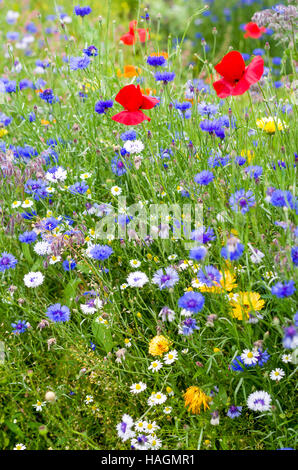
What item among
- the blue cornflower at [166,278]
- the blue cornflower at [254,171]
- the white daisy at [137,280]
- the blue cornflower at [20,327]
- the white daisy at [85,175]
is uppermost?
the blue cornflower at [254,171]

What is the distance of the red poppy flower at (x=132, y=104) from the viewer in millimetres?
1935

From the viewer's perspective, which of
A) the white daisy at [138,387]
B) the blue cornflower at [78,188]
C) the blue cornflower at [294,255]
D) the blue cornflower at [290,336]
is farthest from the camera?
the blue cornflower at [78,188]

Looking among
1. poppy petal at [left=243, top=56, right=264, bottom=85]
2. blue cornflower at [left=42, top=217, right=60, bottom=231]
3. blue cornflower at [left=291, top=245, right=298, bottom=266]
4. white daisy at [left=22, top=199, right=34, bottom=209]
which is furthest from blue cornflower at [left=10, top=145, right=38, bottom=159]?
blue cornflower at [left=291, top=245, right=298, bottom=266]

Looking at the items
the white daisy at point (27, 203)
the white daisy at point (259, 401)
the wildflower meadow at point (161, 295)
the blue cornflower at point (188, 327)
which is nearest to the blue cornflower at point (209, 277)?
the wildflower meadow at point (161, 295)

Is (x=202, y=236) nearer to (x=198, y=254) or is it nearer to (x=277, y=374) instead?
(x=198, y=254)

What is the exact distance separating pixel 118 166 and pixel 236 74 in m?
0.71

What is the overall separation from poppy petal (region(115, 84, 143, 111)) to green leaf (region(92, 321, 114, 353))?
773mm

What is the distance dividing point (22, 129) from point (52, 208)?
0.72 metres

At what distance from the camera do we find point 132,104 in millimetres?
1972

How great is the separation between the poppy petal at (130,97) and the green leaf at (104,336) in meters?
0.77

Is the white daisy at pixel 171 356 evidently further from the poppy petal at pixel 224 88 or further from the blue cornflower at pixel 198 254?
the poppy petal at pixel 224 88

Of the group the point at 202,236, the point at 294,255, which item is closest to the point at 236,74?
the point at 202,236
